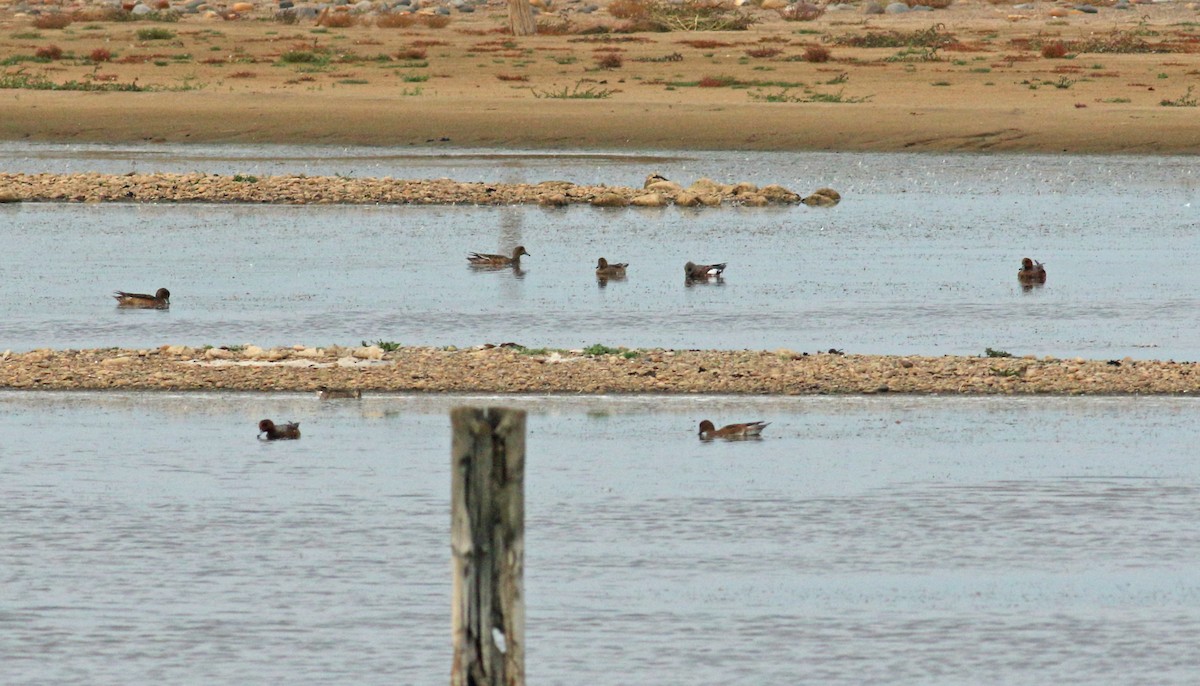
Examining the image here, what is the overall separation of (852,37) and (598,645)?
47.6m

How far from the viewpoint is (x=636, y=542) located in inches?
457

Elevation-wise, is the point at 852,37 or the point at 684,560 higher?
the point at 852,37

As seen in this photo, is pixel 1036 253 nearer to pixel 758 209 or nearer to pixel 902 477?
pixel 758 209

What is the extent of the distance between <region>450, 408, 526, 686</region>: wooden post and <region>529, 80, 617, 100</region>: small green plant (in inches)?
1337

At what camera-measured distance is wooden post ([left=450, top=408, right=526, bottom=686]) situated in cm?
734

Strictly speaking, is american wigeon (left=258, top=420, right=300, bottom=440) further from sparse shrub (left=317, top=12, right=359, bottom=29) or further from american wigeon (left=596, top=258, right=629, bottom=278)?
sparse shrub (left=317, top=12, right=359, bottom=29)

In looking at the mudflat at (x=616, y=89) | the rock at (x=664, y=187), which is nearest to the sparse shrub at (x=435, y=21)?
the mudflat at (x=616, y=89)

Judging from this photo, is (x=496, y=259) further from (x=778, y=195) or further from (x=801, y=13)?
(x=801, y=13)

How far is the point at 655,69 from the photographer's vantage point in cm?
4706

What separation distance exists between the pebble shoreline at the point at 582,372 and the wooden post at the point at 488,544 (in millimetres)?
8191

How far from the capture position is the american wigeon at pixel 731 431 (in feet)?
46.2

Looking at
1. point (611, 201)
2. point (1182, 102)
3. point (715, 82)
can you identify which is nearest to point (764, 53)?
point (715, 82)

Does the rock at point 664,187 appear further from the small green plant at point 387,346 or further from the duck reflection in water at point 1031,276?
the small green plant at point 387,346

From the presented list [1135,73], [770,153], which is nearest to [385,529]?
[770,153]
